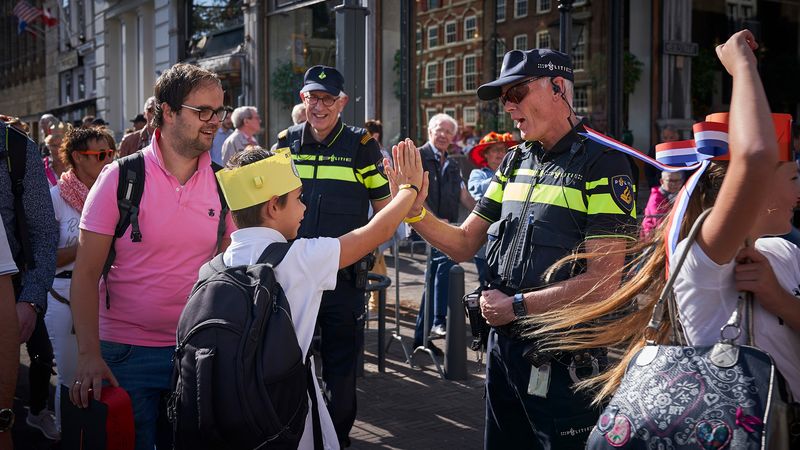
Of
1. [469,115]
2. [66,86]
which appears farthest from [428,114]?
[66,86]

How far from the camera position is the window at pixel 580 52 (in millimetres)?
15203

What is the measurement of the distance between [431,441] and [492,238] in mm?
2250

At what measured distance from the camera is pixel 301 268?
2711mm

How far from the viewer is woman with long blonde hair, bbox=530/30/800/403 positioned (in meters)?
1.99

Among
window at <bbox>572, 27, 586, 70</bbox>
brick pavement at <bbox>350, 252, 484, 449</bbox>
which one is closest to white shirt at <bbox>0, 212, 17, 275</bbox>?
brick pavement at <bbox>350, 252, 484, 449</bbox>

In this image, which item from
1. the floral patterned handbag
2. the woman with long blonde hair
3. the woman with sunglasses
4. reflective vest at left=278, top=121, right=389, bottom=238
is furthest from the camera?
reflective vest at left=278, top=121, right=389, bottom=238

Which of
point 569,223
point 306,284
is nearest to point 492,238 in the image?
point 569,223

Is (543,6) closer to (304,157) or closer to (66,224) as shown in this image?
(304,157)

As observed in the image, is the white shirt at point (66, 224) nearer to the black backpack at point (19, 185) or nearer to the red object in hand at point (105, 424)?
the black backpack at point (19, 185)

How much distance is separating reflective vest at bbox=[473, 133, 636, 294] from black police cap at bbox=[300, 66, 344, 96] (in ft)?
7.01

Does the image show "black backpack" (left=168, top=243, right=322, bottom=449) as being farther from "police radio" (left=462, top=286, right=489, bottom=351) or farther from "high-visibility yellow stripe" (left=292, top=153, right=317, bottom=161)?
"high-visibility yellow stripe" (left=292, top=153, right=317, bottom=161)

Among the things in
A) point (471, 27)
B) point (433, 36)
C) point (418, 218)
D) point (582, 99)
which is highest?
point (471, 27)

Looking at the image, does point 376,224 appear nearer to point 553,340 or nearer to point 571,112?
point 553,340

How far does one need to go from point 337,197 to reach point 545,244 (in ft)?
6.85
